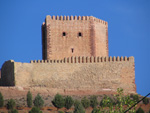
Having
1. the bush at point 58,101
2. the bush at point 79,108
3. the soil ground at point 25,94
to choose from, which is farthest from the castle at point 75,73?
the bush at point 79,108

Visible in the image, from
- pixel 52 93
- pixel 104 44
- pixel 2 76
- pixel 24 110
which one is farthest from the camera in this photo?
pixel 104 44

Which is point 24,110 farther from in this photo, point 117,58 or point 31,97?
point 117,58

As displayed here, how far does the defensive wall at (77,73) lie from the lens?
53.2 metres

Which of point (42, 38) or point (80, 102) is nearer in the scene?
point (80, 102)

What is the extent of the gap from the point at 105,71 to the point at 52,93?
5.23 metres

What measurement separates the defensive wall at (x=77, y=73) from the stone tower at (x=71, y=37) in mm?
4105

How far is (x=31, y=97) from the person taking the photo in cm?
4969

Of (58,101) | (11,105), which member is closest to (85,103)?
(58,101)

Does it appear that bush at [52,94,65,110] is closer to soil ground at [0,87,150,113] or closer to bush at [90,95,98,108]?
soil ground at [0,87,150,113]

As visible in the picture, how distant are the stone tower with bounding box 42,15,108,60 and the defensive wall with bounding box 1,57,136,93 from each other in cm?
411

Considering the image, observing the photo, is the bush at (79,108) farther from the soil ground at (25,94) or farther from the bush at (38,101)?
the bush at (38,101)

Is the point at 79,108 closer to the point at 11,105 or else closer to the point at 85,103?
the point at 85,103

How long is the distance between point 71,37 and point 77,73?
618 centimetres

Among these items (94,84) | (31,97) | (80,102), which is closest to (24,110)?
(31,97)
